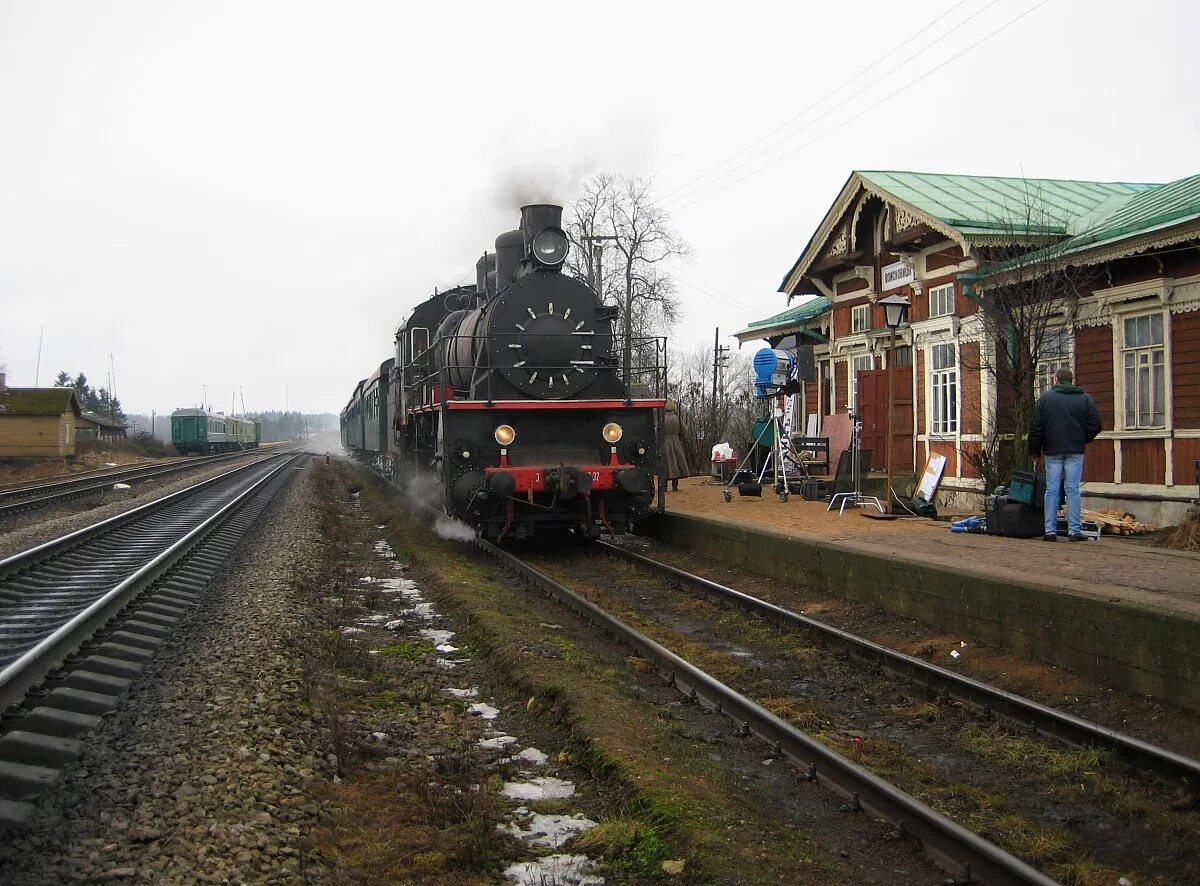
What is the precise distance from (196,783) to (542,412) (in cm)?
821

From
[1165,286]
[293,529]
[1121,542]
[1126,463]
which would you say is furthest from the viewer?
[293,529]

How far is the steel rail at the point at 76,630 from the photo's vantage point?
4871mm

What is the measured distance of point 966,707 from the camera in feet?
18.6

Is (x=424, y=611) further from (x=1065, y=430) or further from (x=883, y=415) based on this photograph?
(x=883, y=415)

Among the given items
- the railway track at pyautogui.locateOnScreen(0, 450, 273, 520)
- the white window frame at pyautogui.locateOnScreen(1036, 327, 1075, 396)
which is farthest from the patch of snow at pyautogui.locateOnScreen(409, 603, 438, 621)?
the railway track at pyautogui.locateOnScreen(0, 450, 273, 520)

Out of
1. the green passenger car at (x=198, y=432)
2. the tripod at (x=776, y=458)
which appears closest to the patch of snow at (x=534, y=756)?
the tripod at (x=776, y=458)

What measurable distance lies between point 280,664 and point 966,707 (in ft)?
13.6

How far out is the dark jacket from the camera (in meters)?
9.35

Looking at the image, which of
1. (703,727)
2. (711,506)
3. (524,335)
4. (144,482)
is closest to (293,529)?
(524,335)

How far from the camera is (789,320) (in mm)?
21969

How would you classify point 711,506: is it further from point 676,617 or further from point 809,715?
point 809,715

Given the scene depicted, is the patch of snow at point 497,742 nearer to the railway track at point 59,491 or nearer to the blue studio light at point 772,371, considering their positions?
the blue studio light at point 772,371

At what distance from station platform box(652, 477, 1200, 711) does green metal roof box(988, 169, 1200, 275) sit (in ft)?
12.0

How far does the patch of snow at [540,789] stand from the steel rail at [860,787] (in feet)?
3.72
